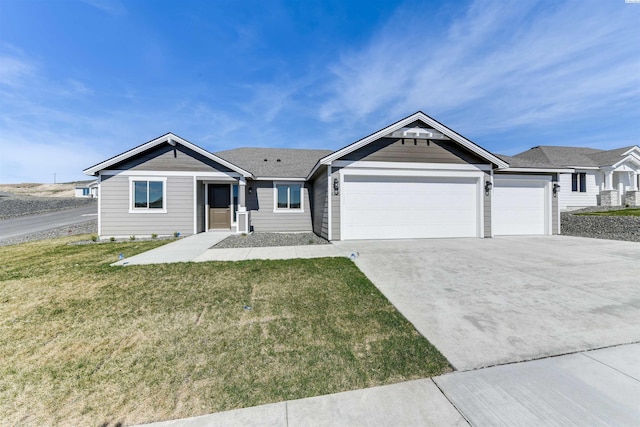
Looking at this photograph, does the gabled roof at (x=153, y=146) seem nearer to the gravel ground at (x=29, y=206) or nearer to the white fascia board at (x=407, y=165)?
the white fascia board at (x=407, y=165)

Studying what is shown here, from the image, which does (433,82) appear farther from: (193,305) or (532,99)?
(193,305)

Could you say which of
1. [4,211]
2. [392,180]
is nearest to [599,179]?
[392,180]

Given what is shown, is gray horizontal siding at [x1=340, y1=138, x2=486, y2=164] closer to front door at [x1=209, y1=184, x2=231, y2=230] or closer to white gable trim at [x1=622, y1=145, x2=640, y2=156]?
front door at [x1=209, y1=184, x2=231, y2=230]

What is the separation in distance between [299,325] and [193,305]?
183cm

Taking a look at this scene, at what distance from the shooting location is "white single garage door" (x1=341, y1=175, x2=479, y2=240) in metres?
9.75

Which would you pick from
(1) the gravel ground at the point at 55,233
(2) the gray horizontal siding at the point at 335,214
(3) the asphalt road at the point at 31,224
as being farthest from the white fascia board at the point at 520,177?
(3) the asphalt road at the point at 31,224

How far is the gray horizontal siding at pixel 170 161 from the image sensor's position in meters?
10.9

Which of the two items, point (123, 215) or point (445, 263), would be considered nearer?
point (445, 263)

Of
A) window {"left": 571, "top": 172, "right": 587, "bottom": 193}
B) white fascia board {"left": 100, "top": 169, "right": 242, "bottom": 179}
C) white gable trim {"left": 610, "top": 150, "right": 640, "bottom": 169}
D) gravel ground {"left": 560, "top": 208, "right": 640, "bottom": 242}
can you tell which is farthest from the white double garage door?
white gable trim {"left": 610, "top": 150, "right": 640, "bottom": 169}

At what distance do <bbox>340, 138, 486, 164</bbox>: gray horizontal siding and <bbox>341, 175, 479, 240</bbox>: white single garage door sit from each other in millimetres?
764

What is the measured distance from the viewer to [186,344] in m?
2.96

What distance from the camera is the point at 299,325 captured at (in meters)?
3.32

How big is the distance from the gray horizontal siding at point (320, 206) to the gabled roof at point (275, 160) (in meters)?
1.26

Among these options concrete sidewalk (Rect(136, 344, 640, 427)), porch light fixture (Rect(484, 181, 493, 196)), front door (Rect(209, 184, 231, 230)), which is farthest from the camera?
front door (Rect(209, 184, 231, 230))
